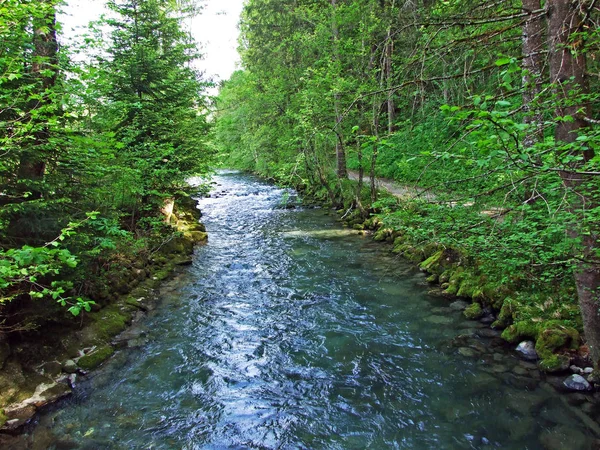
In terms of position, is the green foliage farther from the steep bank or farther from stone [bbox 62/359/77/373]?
the steep bank

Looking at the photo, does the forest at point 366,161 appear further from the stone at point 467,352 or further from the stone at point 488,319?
the stone at point 467,352

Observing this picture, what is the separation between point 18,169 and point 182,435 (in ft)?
14.3

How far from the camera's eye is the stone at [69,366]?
546cm

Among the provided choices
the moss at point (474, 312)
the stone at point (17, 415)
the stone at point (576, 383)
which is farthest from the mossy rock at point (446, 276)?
the stone at point (17, 415)

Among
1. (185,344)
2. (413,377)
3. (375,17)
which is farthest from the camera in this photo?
(375,17)

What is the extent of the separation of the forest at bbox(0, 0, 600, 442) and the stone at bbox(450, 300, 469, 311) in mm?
215

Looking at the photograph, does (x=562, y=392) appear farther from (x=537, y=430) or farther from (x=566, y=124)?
(x=566, y=124)

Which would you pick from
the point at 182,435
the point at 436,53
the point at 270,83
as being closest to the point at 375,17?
the point at 270,83

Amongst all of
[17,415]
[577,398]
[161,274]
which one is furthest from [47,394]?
[577,398]

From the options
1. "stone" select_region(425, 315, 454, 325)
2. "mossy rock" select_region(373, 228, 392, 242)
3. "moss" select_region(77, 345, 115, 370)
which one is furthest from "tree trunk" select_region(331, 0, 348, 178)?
"moss" select_region(77, 345, 115, 370)

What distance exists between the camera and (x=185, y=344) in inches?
253

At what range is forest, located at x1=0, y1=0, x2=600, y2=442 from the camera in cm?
328

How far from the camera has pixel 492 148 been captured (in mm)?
2387

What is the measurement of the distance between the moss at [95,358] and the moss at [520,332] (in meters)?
6.72
